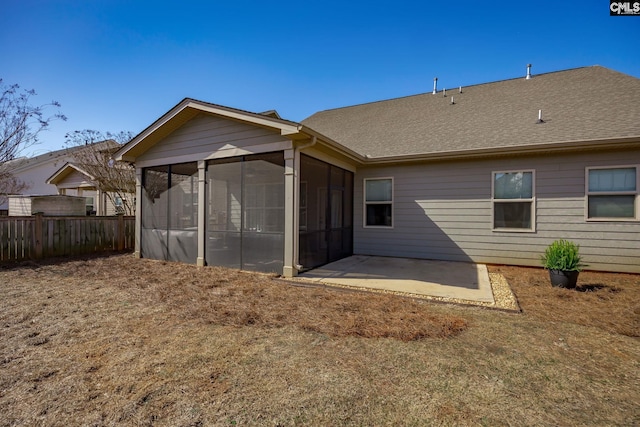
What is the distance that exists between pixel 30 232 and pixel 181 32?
652 cm

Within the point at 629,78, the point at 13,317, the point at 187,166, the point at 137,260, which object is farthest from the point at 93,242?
the point at 629,78

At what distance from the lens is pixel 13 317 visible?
11.8 ft

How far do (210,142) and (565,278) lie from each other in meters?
7.38

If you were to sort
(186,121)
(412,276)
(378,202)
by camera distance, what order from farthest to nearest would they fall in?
(378,202)
(186,121)
(412,276)

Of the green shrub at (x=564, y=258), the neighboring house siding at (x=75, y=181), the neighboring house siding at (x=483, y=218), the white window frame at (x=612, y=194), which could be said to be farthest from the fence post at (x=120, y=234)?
the white window frame at (x=612, y=194)

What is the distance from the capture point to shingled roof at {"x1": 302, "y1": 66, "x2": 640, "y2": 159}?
21.4ft

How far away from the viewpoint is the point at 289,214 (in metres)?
5.78

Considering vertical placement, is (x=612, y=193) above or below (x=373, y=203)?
above

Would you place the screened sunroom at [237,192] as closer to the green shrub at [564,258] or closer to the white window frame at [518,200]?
the white window frame at [518,200]

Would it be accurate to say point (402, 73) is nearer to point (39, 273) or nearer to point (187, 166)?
point (187, 166)

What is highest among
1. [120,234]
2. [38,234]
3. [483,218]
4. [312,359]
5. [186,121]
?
[186,121]

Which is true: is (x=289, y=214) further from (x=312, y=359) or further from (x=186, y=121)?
(x=186, y=121)

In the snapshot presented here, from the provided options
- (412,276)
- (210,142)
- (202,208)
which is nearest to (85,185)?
(202,208)

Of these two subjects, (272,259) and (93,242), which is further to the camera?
(93,242)
